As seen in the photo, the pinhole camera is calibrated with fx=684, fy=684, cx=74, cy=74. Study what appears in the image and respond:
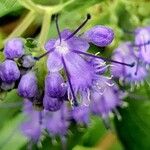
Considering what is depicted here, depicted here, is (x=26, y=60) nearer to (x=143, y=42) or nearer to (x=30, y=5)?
(x=30, y=5)

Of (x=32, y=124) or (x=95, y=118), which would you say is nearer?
(x=32, y=124)

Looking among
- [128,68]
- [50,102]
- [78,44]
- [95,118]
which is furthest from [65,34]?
[95,118]

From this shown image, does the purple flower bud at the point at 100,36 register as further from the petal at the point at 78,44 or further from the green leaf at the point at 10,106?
the green leaf at the point at 10,106

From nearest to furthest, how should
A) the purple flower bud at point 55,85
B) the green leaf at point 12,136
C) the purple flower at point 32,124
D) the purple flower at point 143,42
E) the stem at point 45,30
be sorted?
the purple flower bud at point 55,85
the stem at point 45,30
the purple flower at point 143,42
the purple flower at point 32,124
the green leaf at point 12,136

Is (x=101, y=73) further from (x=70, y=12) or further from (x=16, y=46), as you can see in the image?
(x=70, y=12)

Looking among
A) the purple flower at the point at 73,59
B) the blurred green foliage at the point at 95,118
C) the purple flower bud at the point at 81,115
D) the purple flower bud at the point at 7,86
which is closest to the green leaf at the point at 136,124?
the blurred green foliage at the point at 95,118

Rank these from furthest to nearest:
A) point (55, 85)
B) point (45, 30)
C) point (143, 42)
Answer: point (143, 42), point (45, 30), point (55, 85)
